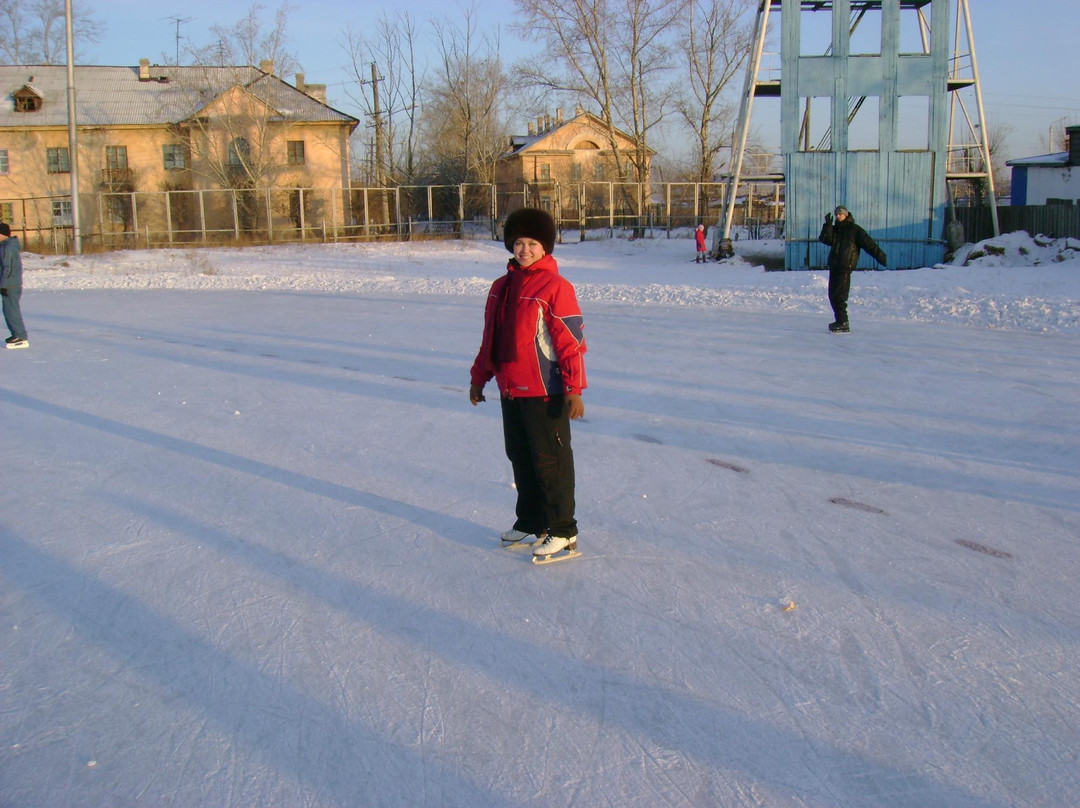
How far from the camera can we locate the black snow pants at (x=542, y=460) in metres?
3.95

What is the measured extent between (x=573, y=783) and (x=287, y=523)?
2.54 metres

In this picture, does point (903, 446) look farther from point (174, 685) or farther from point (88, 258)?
point (88, 258)

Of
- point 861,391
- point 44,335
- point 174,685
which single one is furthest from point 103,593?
point 44,335

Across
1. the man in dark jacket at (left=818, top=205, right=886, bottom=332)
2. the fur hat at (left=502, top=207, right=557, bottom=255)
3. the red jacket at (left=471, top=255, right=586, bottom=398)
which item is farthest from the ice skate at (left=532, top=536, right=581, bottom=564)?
the man in dark jacket at (left=818, top=205, right=886, bottom=332)

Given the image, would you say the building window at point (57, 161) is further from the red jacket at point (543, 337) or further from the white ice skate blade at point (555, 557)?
the white ice skate blade at point (555, 557)

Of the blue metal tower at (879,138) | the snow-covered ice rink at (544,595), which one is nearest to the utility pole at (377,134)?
the blue metal tower at (879,138)

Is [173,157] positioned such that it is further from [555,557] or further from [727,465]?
[555,557]

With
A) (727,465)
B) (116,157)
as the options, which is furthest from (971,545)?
(116,157)

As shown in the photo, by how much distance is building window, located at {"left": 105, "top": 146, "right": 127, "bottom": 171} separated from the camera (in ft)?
138

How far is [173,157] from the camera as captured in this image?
42375mm

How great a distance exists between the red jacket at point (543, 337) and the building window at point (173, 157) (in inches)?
1689

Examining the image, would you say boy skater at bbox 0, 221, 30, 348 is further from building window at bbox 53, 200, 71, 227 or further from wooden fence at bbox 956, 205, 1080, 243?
building window at bbox 53, 200, 71, 227

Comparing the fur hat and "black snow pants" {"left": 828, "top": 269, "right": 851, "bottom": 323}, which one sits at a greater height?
the fur hat

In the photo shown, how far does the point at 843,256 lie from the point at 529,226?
7752 mm
